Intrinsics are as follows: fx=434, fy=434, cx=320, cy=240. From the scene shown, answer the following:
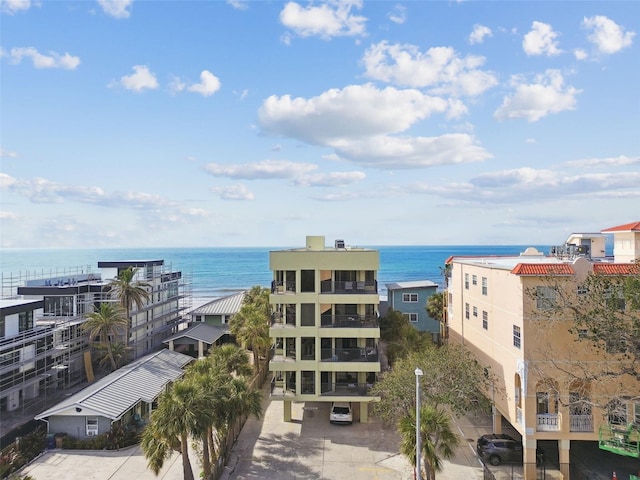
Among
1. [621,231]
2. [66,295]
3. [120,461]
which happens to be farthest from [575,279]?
[66,295]

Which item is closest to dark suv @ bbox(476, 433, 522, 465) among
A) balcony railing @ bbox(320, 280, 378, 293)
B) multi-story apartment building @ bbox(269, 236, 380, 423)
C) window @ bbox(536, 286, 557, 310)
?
multi-story apartment building @ bbox(269, 236, 380, 423)

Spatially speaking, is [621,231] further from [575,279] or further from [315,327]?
[315,327]

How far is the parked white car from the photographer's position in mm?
29203

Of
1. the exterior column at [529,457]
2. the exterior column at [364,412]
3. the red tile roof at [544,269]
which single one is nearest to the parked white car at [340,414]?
the exterior column at [364,412]

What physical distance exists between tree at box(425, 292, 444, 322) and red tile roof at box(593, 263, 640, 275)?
23532 mm

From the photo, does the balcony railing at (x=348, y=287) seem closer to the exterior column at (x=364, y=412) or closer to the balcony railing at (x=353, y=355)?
the balcony railing at (x=353, y=355)

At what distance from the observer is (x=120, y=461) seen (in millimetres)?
24234

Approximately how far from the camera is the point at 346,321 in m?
28.9

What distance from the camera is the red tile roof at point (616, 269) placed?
20969 millimetres

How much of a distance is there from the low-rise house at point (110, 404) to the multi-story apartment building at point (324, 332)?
322 inches

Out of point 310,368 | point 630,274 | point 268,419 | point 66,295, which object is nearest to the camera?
point 630,274

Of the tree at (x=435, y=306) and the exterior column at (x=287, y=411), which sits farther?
the tree at (x=435, y=306)

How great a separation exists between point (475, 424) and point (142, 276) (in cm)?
Result: 3796

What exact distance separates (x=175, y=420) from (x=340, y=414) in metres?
13.6
